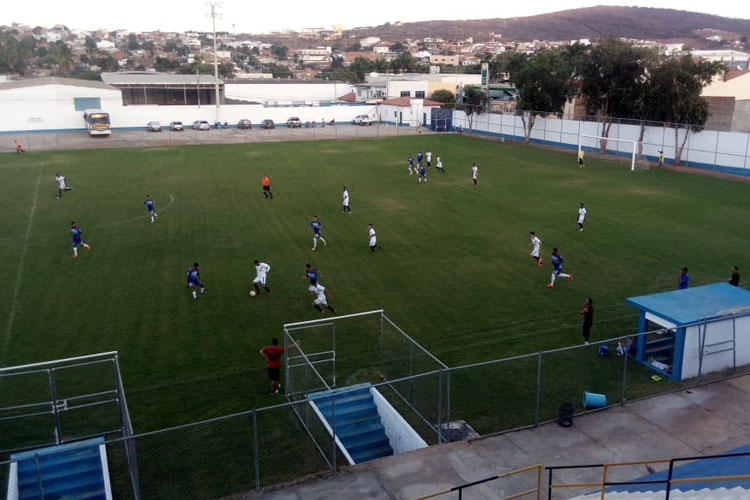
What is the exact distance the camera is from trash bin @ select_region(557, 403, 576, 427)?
1375cm

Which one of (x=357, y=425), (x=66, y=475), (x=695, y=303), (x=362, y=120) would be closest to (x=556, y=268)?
(x=695, y=303)

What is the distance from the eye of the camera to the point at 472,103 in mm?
76812

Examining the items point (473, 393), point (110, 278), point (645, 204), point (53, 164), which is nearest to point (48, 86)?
point (53, 164)

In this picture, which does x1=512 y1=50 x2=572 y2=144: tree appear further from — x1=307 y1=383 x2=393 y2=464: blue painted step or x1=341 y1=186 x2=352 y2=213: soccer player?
x1=307 y1=383 x2=393 y2=464: blue painted step

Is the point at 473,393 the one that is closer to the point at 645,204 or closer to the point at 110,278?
the point at 110,278

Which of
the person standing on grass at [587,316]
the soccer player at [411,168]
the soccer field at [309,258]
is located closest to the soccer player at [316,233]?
the soccer field at [309,258]

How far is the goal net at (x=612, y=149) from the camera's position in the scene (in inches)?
2072

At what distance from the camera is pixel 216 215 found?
1334 inches

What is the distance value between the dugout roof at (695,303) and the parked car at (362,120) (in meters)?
70.2

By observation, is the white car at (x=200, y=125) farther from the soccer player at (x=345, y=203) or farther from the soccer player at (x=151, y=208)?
the soccer player at (x=345, y=203)

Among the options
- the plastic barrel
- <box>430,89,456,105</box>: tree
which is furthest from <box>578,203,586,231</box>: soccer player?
<box>430,89,456,105</box>: tree

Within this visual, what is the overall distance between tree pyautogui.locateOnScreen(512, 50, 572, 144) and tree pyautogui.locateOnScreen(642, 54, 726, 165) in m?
10.7

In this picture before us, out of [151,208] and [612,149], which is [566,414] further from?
[612,149]

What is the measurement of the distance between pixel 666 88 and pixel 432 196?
24173 mm
